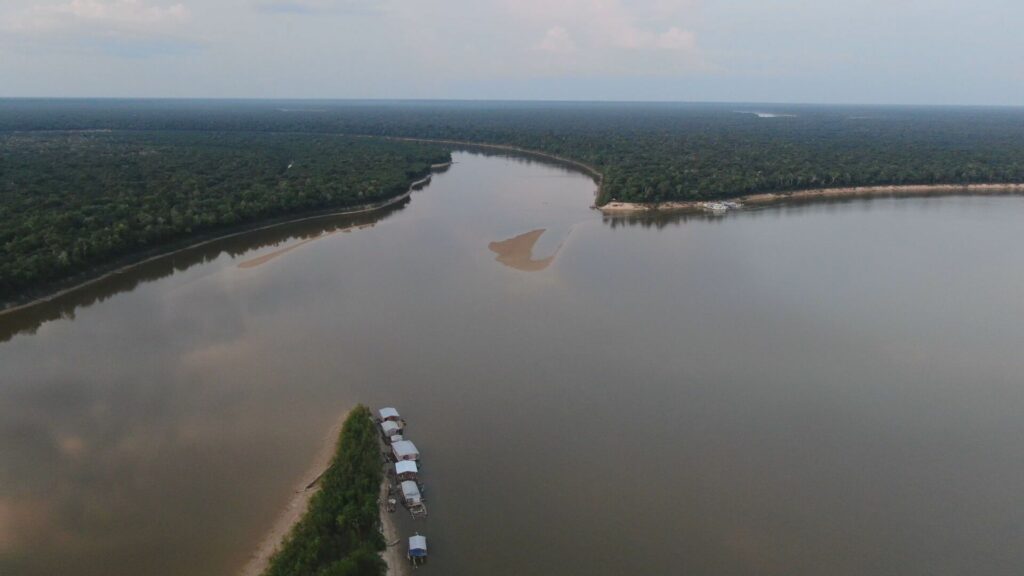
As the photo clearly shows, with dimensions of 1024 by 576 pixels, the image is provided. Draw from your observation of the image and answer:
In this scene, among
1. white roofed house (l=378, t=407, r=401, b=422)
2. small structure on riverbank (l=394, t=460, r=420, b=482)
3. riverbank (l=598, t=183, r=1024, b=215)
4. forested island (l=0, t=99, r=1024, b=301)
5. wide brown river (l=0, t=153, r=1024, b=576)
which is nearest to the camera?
wide brown river (l=0, t=153, r=1024, b=576)

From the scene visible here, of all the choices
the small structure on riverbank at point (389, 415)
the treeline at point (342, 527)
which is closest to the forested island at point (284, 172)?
the small structure on riverbank at point (389, 415)

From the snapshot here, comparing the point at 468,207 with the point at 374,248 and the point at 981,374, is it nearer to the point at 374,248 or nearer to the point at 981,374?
the point at 374,248

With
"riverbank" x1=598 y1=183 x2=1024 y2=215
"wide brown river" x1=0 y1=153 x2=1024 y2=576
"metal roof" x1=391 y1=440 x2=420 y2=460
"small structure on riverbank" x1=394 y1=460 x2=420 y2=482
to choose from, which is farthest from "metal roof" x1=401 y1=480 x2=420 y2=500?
"riverbank" x1=598 y1=183 x2=1024 y2=215

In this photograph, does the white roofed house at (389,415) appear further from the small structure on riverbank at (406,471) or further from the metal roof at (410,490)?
the metal roof at (410,490)

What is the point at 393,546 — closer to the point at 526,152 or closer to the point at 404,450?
the point at 404,450

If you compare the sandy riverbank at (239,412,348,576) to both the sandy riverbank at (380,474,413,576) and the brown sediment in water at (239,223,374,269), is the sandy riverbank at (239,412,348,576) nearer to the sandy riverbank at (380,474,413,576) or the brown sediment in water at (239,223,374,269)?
the sandy riverbank at (380,474,413,576)

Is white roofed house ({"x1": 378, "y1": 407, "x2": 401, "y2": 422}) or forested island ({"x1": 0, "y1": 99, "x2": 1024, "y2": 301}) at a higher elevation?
forested island ({"x1": 0, "y1": 99, "x2": 1024, "y2": 301})
